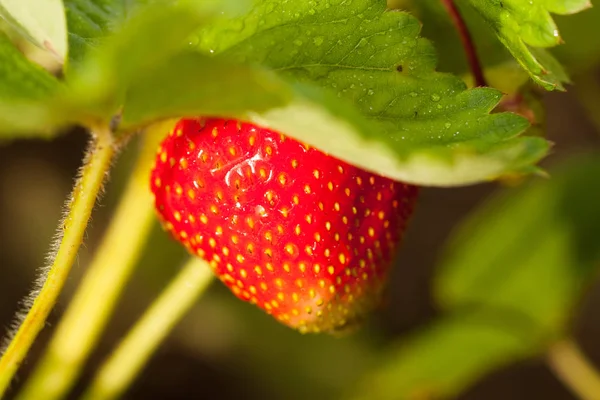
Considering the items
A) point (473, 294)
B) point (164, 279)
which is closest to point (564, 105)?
point (473, 294)

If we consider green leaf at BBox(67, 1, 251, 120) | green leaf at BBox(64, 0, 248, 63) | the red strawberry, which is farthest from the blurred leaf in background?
green leaf at BBox(67, 1, 251, 120)

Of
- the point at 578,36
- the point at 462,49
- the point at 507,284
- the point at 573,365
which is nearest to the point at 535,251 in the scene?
the point at 507,284

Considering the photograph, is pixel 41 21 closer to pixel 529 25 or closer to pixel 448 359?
pixel 529 25

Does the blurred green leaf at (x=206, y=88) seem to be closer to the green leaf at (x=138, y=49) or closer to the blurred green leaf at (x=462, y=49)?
the green leaf at (x=138, y=49)

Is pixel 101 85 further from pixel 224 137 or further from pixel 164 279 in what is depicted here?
pixel 164 279

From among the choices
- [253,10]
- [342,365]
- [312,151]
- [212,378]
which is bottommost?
[342,365]

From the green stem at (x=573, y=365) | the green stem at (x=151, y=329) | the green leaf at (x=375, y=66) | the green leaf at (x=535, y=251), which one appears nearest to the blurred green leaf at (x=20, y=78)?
the green leaf at (x=375, y=66)
